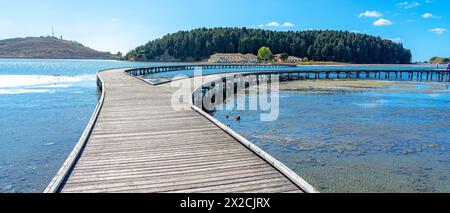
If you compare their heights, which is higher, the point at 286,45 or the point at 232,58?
the point at 286,45

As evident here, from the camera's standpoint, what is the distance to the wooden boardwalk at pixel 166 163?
5.39 metres

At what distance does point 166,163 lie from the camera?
659 centimetres

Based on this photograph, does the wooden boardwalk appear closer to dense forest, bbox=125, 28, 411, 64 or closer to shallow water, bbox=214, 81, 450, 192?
shallow water, bbox=214, 81, 450, 192

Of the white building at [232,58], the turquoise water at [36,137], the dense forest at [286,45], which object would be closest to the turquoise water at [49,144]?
the turquoise water at [36,137]

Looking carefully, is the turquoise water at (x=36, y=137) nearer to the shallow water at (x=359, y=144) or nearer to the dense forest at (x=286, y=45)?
the shallow water at (x=359, y=144)

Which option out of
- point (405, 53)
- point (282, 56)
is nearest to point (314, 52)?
point (282, 56)

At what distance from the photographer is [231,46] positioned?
158625mm

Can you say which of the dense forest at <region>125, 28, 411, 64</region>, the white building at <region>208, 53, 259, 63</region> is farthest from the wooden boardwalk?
the dense forest at <region>125, 28, 411, 64</region>

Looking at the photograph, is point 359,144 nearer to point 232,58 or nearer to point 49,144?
point 49,144

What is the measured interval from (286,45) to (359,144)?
152 m

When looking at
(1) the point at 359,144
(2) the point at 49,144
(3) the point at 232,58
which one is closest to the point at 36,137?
(2) the point at 49,144

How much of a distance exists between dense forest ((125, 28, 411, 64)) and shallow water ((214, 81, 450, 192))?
13850cm

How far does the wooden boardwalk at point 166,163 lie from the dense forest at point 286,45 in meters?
151
